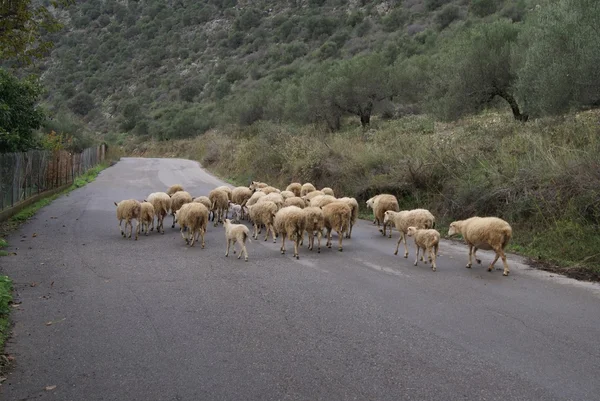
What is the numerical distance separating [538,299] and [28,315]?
719 cm

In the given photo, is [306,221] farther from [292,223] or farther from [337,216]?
[337,216]

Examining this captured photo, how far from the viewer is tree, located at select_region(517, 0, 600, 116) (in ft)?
47.1

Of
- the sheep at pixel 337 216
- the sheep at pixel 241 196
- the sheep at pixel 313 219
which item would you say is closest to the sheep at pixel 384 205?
the sheep at pixel 337 216

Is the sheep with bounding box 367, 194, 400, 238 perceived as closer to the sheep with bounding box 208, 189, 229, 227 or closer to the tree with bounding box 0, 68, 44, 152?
the sheep with bounding box 208, 189, 229, 227

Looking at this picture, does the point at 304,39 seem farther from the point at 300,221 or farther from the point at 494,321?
the point at 494,321

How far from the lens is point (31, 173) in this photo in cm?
1931

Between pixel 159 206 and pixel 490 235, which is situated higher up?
pixel 490 235

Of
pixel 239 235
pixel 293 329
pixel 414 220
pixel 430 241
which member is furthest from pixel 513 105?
pixel 293 329

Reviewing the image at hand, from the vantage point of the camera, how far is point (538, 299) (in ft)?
25.5

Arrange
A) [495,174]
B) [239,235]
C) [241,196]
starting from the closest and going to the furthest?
1. [239,235]
2. [495,174]
3. [241,196]

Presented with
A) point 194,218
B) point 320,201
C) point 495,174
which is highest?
point 495,174

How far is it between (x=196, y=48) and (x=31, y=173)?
72110 millimetres

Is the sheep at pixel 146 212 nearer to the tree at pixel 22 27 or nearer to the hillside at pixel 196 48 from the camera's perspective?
the tree at pixel 22 27

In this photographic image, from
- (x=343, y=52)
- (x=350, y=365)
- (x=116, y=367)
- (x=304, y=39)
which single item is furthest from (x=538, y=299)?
(x=304, y=39)
